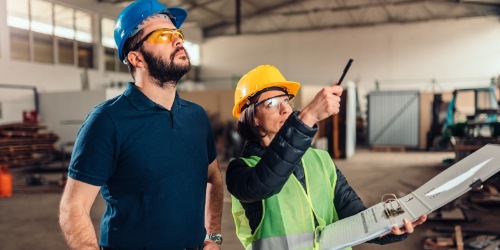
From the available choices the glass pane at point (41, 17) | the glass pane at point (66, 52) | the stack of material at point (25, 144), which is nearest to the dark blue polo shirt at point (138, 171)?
the stack of material at point (25, 144)

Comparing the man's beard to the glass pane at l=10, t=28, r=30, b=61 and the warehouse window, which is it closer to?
the warehouse window

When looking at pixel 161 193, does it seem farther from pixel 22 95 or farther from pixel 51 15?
pixel 51 15

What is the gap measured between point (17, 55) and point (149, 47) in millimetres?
15211

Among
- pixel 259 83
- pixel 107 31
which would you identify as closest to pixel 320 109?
pixel 259 83

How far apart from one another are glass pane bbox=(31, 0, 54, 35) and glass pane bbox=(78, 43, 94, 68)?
1.69 meters

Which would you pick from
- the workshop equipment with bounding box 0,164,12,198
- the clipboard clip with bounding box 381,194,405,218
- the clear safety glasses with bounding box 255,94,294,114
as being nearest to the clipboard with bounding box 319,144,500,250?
the clipboard clip with bounding box 381,194,405,218

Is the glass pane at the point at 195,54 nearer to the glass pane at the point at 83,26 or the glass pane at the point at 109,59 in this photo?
the glass pane at the point at 109,59

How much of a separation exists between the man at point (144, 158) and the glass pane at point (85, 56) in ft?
55.7

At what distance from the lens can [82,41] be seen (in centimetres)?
1723

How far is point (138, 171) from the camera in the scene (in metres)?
1.57

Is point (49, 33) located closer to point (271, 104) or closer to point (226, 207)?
point (226, 207)

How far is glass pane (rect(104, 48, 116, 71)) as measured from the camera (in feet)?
61.2

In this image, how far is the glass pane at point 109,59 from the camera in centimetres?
1864

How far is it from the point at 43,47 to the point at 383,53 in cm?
1616
